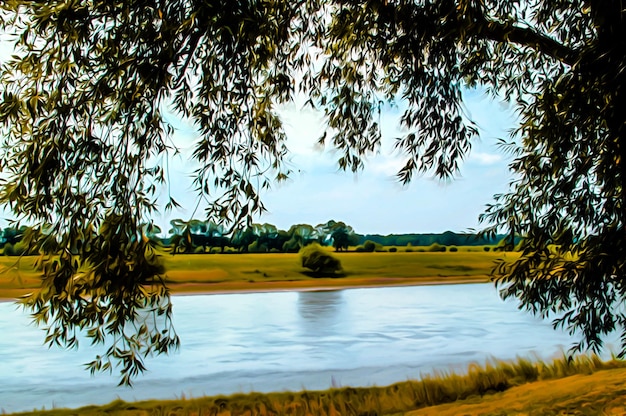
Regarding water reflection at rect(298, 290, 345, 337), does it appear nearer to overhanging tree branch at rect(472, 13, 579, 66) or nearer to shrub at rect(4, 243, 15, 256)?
overhanging tree branch at rect(472, 13, 579, 66)

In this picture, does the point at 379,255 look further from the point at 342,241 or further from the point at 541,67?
the point at 541,67

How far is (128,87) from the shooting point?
4.02 m

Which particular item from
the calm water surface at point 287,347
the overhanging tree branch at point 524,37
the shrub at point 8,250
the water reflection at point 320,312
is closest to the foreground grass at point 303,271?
the water reflection at point 320,312

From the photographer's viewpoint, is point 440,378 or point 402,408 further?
point 440,378

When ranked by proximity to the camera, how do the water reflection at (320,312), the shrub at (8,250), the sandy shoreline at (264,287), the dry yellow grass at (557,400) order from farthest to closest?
the sandy shoreline at (264,287) → the water reflection at (320,312) → the dry yellow grass at (557,400) → the shrub at (8,250)

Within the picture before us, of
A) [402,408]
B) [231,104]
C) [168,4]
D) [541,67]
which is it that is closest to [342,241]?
[402,408]

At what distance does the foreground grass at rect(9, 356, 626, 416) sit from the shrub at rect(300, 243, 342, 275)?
9326 mm

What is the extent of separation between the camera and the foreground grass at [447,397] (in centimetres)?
554

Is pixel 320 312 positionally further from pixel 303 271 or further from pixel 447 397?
pixel 447 397

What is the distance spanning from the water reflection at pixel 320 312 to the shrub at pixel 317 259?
26.9 inches

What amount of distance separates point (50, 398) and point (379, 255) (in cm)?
1450

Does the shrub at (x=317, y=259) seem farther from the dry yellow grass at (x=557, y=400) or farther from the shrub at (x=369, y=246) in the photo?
the dry yellow grass at (x=557, y=400)

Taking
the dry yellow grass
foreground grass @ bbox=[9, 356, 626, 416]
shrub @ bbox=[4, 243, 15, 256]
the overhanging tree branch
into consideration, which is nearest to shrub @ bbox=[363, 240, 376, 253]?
foreground grass @ bbox=[9, 356, 626, 416]

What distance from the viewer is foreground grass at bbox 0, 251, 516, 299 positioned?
55.2 ft
